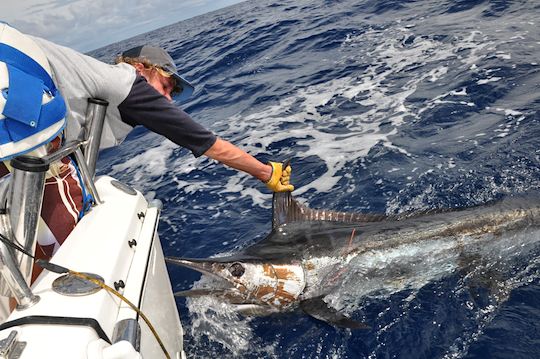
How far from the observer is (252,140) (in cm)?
691

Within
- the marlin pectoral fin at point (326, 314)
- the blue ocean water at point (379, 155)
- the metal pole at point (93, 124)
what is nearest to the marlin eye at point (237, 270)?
the blue ocean water at point (379, 155)

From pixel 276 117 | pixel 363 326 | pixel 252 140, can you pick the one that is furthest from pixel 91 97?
pixel 276 117

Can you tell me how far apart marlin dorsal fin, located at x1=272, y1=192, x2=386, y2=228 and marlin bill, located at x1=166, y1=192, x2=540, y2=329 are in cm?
1

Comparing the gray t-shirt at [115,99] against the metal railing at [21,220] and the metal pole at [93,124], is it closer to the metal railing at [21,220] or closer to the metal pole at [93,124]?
the metal pole at [93,124]

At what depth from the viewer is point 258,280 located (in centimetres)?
313

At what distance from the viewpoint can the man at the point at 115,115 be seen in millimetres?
2330

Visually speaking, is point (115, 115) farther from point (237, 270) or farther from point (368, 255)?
point (368, 255)

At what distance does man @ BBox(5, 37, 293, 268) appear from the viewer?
233 centimetres

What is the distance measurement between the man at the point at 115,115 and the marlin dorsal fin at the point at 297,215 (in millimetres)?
184

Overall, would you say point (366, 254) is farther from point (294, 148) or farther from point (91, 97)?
point (294, 148)

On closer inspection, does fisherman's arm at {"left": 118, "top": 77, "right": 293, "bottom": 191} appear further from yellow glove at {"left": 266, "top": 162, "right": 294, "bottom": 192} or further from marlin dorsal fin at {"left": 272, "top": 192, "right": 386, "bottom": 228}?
marlin dorsal fin at {"left": 272, "top": 192, "right": 386, "bottom": 228}

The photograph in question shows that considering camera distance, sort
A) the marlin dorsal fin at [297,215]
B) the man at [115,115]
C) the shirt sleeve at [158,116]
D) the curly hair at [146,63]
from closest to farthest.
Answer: the man at [115,115] → the shirt sleeve at [158,116] → the curly hair at [146,63] → the marlin dorsal fin at [297,215]

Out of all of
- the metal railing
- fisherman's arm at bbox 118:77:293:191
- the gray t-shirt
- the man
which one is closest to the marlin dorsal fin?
the man

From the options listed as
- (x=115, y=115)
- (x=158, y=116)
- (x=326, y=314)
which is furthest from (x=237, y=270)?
(x=115, y=115)
